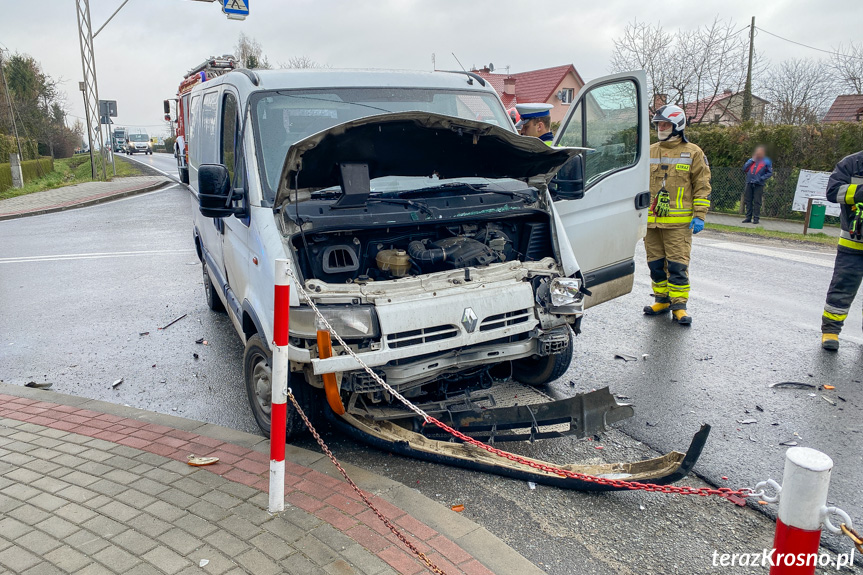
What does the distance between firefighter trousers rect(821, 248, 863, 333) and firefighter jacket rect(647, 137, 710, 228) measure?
1367 mm

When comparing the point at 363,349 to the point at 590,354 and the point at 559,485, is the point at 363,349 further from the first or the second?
the point at 590,354

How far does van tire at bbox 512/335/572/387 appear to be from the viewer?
4699mm

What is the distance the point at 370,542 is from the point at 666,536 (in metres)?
1.42

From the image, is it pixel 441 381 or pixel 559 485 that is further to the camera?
pixel 441 381

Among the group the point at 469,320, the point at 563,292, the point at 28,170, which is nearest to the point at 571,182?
the point at 563,292

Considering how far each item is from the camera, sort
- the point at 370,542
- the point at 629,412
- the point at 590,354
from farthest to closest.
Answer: the point at 590,354
the point at 629,412
the point at 370,542

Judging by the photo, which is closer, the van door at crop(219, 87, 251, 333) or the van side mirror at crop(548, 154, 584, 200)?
the van door at crop(219, 87, 251, 333)

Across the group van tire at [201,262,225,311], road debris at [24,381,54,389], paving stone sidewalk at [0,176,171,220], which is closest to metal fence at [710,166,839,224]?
van tire at [201,262,225,311]

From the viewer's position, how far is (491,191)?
445 cm

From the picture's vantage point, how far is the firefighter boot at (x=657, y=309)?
700 centimetres

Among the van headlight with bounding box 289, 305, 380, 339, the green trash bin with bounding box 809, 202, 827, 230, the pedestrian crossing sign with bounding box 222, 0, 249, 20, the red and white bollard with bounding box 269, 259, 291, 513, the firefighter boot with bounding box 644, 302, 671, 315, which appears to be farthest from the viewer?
the pedestrian crossing sign with bounding box 222, 0, 249, 20

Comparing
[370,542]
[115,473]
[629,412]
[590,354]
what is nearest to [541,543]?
[370,542]

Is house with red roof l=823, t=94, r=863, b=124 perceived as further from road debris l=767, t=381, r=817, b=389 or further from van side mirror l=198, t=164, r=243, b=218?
van side mirror l=198, t=164, r=243, b=218

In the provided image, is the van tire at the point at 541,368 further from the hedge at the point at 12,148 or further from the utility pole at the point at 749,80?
the hedge at the point at 12,148
